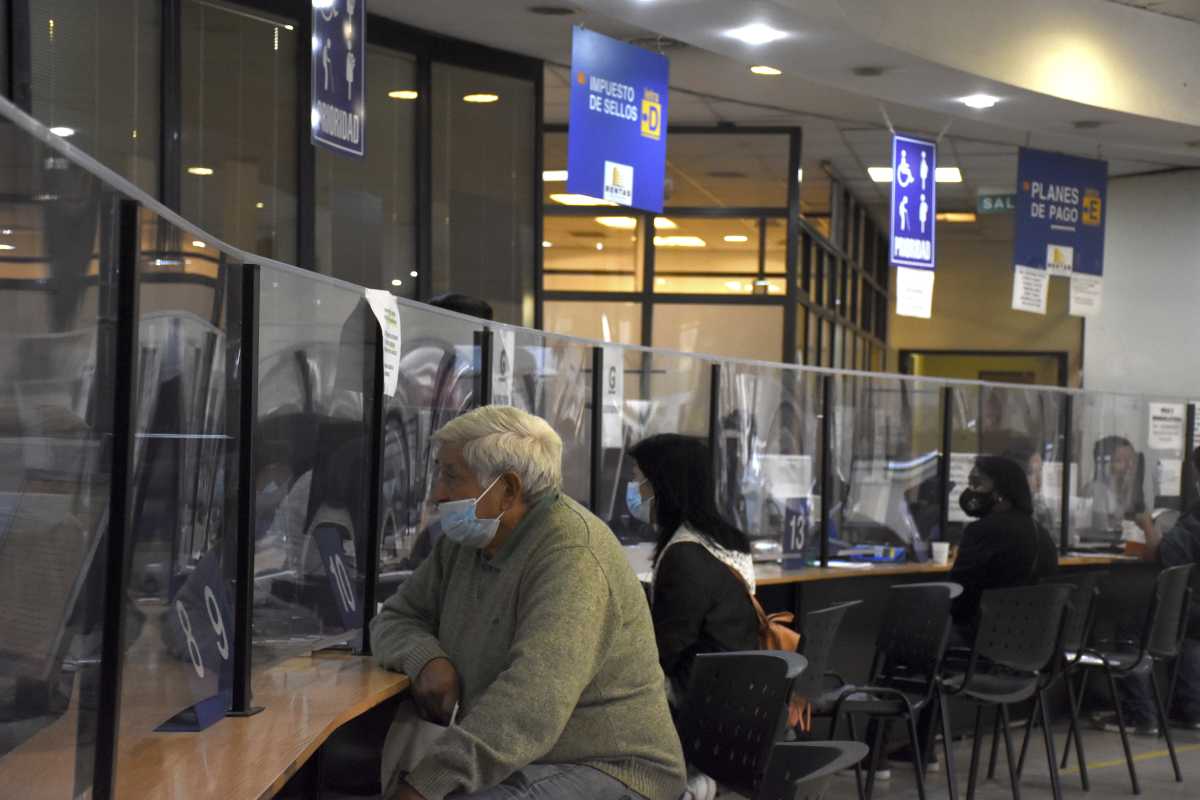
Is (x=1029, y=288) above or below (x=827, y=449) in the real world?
above

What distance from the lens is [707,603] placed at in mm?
4391

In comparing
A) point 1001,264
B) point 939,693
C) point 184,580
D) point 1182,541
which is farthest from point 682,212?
point 184,580

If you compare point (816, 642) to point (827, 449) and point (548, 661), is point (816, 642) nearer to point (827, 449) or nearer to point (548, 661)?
point (548, 661)

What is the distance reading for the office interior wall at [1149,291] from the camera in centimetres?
1305

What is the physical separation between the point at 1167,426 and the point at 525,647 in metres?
8.42

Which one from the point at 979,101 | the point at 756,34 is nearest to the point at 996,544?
the point at 756,34

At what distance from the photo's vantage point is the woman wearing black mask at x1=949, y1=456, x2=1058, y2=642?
23.6 feet

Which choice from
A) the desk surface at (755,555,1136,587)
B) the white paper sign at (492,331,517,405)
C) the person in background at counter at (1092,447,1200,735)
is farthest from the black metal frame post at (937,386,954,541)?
the white paper sign at (492,331,517,405)

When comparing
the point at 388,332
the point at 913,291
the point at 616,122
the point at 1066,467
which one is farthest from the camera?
the point at 913,291

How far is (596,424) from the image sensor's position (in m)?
6.19

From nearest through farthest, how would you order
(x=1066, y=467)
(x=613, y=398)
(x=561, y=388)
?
(x=561, y=388) < (x=613, y=398) < (x=1066, y=467)

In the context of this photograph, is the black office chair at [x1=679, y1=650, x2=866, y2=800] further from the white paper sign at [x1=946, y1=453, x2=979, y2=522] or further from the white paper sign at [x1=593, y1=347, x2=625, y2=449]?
the white paper sign at [x1=946, y1=453, x2=979, y2=522]

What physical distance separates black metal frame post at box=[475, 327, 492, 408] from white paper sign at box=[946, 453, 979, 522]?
439cm

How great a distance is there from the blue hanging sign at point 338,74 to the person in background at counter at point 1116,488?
589 cm
